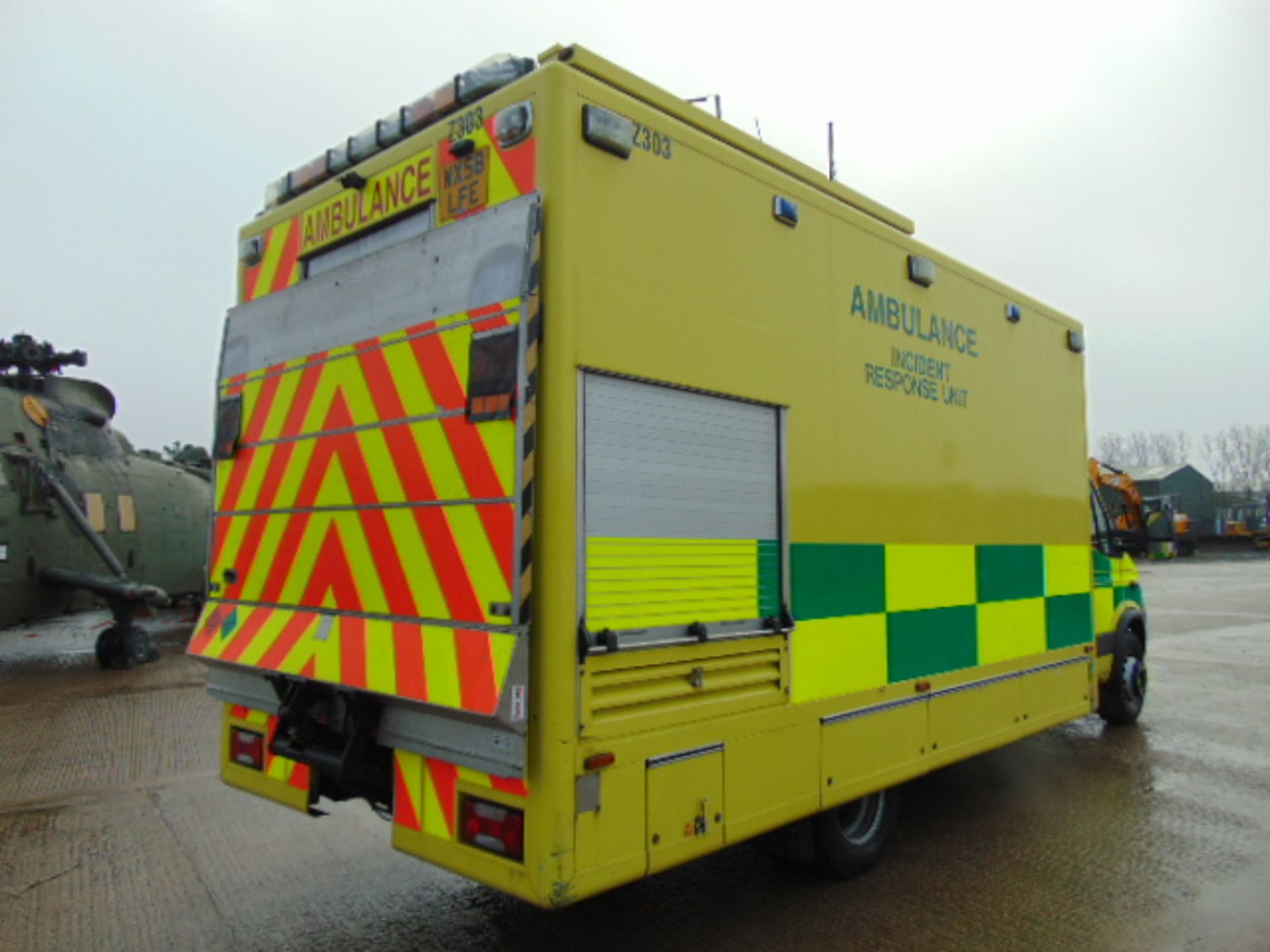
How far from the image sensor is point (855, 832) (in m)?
4.50

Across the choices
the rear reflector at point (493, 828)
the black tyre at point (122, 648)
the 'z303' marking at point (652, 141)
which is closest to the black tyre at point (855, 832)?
the rear reflector at point (493, 828)

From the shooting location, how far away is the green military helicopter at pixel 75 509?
11.5 m

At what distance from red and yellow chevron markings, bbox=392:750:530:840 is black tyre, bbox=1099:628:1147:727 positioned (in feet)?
19.6

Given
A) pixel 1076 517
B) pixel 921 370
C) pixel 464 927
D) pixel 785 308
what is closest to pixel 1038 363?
pixel 1076 517

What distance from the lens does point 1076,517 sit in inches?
245

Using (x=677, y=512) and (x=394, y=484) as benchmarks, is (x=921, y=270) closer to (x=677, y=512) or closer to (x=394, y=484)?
(x=677, y=512)

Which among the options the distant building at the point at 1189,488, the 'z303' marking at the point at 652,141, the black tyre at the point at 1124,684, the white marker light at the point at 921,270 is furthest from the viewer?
the distant building at the point at 1189,488

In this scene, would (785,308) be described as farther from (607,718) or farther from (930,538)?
(607,718)

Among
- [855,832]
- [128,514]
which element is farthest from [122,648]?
[855,832]

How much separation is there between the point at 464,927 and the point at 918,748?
2300 mm

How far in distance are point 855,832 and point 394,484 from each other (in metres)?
2.84

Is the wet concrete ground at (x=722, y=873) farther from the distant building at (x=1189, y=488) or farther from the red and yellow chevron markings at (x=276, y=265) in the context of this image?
the distant building at (x=1189, y=488)

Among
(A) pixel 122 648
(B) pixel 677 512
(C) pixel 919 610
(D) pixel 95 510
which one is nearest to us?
(B) pixel 677 512

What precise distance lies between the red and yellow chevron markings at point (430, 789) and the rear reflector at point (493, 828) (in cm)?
5
